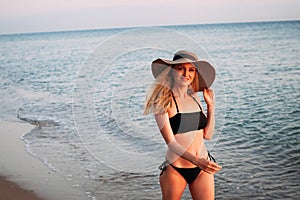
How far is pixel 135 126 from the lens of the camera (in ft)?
11.0

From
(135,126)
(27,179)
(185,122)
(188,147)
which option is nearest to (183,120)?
(185,122)

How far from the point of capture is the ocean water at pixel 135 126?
3.14 m

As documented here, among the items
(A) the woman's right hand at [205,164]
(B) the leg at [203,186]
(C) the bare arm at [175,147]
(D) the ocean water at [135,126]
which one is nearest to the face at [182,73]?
(D) the ocean water at [135,126]

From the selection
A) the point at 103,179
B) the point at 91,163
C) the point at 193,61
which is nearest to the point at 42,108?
the point at 91,163

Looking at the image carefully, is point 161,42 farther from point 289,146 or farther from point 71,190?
point 289,146

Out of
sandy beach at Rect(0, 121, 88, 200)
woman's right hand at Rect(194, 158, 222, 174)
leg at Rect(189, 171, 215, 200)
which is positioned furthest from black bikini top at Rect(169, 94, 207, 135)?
sandy beach at Rect(0, 121, 88, 200)

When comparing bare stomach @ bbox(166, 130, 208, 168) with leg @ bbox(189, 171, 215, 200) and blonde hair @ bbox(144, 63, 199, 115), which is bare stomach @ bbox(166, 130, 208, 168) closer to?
leg @ bbox(189, 171, 215, 200)

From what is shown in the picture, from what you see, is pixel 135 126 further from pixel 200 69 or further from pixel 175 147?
pixel 200 69

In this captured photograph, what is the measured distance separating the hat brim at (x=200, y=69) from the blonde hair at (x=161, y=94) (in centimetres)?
5

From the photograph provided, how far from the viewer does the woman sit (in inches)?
119

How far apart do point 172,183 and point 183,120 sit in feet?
1.50

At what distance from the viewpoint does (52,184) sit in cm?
613

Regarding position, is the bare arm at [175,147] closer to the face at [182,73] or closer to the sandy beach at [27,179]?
the face at [182,73]

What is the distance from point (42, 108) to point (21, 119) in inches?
63.9
